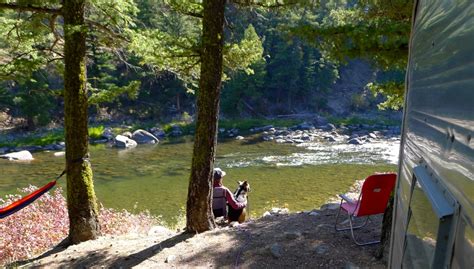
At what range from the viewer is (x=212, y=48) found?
5.13m

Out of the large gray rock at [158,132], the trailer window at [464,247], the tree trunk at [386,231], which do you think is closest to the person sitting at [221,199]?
the tree trunk at [386,231]

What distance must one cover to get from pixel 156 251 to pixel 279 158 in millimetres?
15519

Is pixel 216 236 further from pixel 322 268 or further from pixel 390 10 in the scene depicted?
pixel 390 10

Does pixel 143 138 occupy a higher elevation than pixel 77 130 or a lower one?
lower

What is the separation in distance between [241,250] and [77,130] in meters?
2.85

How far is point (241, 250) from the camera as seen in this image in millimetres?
4660

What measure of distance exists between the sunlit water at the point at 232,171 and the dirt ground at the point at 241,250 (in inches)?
184

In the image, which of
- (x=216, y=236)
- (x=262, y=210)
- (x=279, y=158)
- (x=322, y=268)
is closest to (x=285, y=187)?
(x=262, y=210)

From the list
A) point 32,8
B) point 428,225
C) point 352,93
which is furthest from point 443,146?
point 352,93

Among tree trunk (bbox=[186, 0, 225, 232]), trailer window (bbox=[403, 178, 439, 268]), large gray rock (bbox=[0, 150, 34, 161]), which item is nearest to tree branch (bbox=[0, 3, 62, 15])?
tree trunk (bbox=[186, 0, 225, 232])

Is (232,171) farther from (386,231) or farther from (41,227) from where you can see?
(386,231)

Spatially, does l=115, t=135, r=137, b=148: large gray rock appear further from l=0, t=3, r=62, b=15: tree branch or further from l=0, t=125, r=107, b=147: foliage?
l=0, t=3, r=62, b=15: tree branch

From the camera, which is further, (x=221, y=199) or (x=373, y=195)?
(x=221, y=199)

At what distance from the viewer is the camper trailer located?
97 cm
